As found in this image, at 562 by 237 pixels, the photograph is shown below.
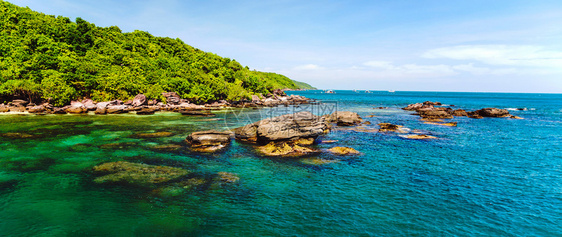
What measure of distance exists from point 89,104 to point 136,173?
5873cm

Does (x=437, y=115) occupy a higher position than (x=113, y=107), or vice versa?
(x=113, y=107)

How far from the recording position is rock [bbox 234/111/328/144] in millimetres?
30681

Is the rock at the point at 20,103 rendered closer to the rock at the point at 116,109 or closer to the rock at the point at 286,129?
the rock at the point at 116,109

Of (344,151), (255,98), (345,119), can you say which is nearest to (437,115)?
(345,119)

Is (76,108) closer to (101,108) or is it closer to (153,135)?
(101,108)

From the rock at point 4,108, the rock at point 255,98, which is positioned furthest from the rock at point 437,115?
the rock at point 4,108

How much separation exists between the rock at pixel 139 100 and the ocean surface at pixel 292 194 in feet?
138

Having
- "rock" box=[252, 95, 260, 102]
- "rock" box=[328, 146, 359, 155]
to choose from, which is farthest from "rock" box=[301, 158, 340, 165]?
"rock" box=[252, 95, 260, 102]

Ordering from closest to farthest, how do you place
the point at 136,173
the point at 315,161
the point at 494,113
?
the point at 136,173 < the point at 315,161 < the point at 494,113

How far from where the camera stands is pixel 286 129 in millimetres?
31297

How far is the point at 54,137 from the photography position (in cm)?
3244

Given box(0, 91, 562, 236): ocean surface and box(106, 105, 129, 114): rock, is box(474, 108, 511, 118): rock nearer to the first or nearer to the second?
box(0, 91, 562, 236): ocean surface

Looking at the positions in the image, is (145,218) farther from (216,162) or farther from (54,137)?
(54,137)

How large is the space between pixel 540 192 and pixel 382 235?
15028mm
